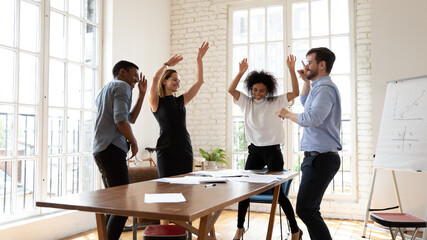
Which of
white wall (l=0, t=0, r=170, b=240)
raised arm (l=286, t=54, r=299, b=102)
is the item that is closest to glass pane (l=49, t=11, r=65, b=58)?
white wall (l=0, t=0, r=170, b=240)

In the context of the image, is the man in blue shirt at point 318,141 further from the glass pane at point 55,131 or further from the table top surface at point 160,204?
the glass pane at point 55,131

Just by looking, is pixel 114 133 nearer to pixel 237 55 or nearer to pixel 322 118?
pixel 322 118

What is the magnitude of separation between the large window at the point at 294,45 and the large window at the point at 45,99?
2267 millimetres

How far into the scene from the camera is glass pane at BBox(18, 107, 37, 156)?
3770mm

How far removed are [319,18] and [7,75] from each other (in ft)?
13.6

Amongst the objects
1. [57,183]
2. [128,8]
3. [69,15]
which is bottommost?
[57,183]

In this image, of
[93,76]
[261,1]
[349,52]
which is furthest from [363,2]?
[93,76]

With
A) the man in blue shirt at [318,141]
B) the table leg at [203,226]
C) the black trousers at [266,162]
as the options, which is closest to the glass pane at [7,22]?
the black trousers at [266,162]

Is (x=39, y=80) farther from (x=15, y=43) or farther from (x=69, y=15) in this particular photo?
(x=69, y=15)

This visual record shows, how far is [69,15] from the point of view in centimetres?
438

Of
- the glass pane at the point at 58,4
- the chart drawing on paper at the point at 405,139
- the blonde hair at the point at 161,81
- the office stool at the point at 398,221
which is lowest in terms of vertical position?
the office stool at the point at 398,221

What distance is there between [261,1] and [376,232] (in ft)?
12.0

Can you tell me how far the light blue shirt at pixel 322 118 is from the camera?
2443 millimetres

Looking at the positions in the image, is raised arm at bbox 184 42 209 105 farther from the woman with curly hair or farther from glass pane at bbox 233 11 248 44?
glass pane at bbox 233 11 248 44
